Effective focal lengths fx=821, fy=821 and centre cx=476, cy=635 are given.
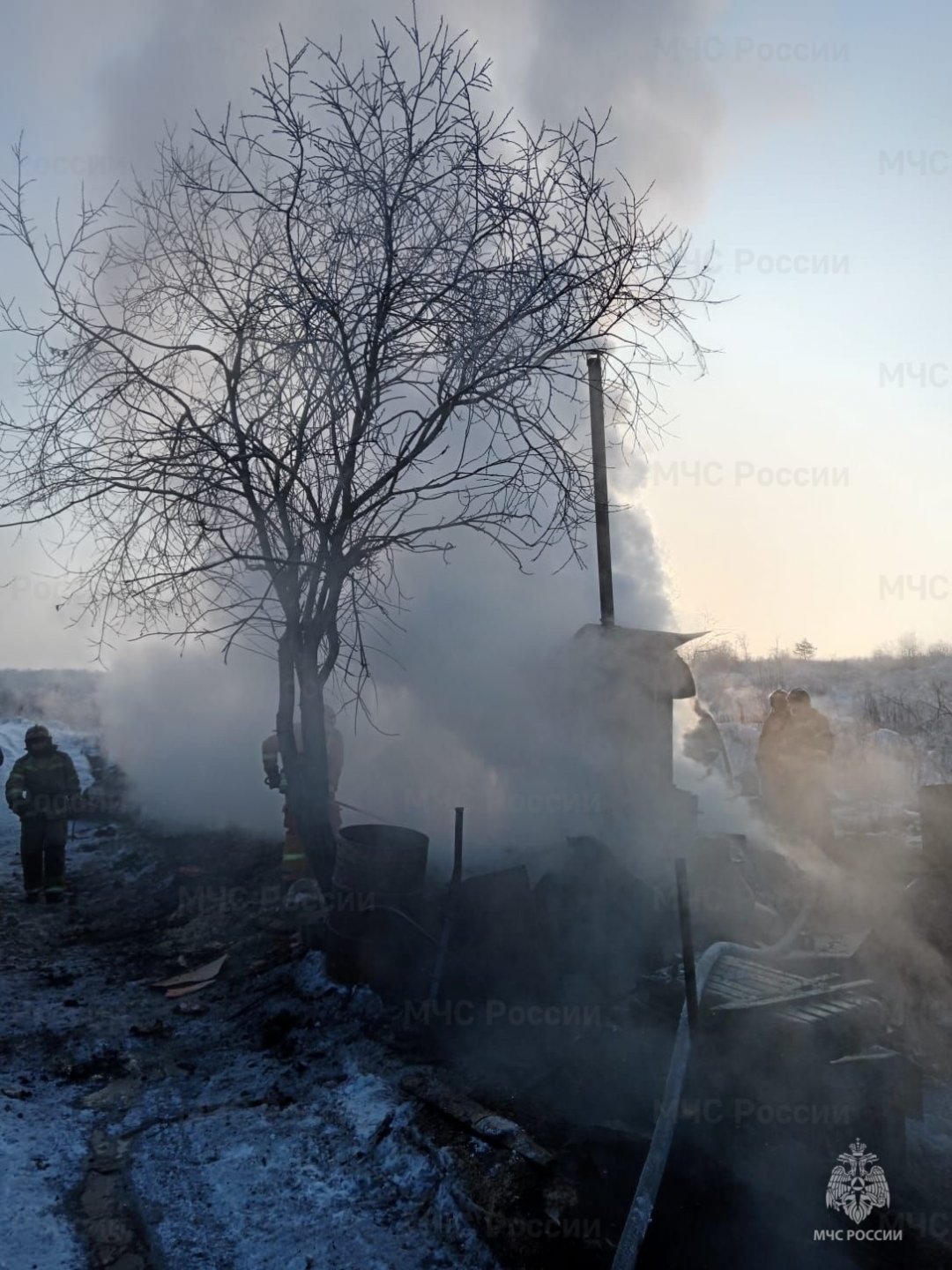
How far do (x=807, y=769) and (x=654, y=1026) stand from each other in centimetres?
709

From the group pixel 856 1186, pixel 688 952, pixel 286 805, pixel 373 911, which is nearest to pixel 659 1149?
pixel 688 952

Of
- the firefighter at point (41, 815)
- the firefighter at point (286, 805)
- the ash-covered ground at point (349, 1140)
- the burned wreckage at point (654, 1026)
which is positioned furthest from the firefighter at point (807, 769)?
the firefighter at point (41, 815)

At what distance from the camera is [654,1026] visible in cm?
478

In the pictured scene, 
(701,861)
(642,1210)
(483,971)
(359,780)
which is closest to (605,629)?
(701,861)

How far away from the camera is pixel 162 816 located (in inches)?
507

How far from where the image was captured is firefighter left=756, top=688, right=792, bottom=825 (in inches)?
442

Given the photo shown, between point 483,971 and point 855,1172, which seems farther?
point 483,971

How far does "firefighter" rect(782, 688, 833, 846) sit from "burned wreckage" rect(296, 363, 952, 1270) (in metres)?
2.14

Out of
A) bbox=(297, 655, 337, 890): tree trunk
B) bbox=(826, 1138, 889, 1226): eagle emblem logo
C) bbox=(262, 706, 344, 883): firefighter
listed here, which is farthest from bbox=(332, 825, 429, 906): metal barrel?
bbox=(826, 1138, 889, 1226): eagle emblem logo

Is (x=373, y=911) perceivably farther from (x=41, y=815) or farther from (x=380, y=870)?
(x=41, y=815)

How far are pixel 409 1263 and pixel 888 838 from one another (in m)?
9.48

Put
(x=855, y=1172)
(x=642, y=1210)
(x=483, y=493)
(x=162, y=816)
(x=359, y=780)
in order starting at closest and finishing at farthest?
1. (x=642, y=1210)
2. (x=855, y=1172)
3. (x=483, y=493)
4. (x=359, y=780)
5. (x=162, y=816)

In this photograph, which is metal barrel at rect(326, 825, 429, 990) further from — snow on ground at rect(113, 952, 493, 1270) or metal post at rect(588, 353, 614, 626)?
metal post at rect(588, 353, 614, 626)

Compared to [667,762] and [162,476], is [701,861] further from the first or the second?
[162,476]
